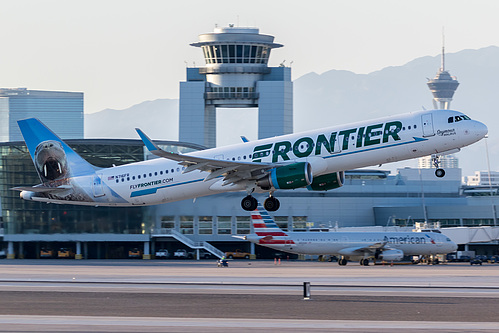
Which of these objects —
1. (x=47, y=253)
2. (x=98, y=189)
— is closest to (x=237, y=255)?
(x=47, y=253)

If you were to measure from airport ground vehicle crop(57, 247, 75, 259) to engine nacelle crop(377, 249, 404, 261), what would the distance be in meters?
46.3

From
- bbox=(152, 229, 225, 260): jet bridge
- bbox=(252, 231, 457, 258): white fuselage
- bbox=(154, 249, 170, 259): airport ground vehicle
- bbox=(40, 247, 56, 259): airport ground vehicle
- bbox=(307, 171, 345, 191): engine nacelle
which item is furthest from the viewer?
bbox=(154, 249, 170, 259): airport ground vehicle

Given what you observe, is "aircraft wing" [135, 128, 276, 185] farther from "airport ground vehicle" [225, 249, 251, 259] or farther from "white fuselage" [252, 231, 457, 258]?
"airport ground vehicle" [225, 249, 251, 259]

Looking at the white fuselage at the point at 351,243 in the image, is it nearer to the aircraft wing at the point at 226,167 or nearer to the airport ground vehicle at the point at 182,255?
the airport ground vehicle at the point at 182,255

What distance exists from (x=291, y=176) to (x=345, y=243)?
172 feet

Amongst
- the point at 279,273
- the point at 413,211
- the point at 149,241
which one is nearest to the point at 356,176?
the point at 413,211

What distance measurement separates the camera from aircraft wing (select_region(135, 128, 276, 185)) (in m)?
60.3

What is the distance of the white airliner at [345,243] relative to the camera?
110250mm

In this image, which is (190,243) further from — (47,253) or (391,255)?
(391,255)

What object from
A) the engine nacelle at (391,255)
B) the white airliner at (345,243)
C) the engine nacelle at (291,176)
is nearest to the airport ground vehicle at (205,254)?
the white airliner at (345,243)

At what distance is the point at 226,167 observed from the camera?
62.1 meters

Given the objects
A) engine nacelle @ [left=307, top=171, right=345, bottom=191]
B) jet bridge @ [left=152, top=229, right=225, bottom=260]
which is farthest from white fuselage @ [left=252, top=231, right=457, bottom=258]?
engine nacelle @ [left=307, top=171, right=345, bottom=191]

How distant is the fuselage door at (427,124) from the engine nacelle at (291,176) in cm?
791

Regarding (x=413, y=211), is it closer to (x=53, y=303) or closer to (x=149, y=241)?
(x=149, y=241)
